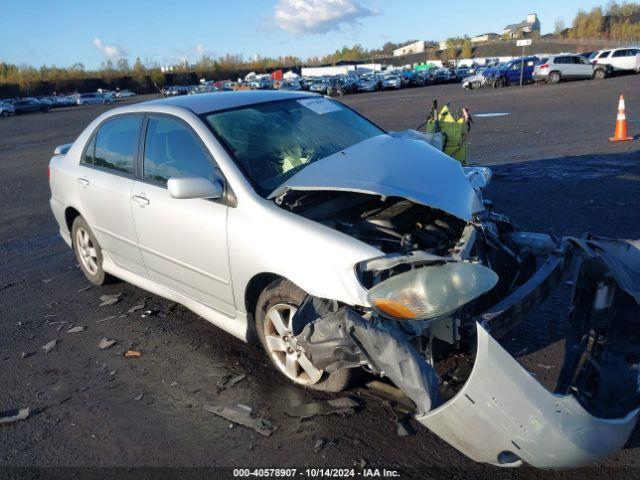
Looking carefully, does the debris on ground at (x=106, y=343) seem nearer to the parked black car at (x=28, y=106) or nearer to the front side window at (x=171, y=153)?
the front side window at (x=171, y=153)

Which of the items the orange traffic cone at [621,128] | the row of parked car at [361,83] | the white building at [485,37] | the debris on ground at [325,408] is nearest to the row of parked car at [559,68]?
the row of parked car at [361,83]

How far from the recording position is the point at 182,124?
12.9ft

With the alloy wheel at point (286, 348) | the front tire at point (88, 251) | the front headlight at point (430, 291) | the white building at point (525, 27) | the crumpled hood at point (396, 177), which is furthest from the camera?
the white building at point (525, 27)

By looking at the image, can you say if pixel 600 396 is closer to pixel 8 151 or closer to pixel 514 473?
pixel 514 473

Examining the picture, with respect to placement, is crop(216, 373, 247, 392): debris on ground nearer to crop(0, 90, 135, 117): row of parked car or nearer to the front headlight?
the front headlight

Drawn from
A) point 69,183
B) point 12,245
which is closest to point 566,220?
point 69,183

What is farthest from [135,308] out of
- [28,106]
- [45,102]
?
[45,102]

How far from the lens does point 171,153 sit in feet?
13.2

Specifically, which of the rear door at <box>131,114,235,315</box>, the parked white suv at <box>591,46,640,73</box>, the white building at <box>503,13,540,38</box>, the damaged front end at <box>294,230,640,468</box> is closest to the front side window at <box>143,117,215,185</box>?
the rear door at <box>131,114,235,315</box>

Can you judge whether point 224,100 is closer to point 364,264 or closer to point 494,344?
point 364,264

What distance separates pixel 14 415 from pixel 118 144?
2266mm

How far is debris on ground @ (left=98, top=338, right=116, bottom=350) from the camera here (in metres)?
4.16

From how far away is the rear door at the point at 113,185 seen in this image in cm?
435

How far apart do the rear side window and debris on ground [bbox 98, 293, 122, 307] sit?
48.7 inches
